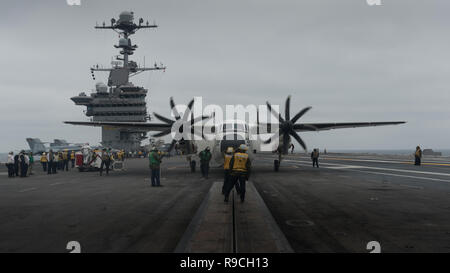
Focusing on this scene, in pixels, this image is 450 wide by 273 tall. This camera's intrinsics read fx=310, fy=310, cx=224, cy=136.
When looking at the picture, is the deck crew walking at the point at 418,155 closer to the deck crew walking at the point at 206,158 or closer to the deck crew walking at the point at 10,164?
the deck crew walking at the point at 206,158

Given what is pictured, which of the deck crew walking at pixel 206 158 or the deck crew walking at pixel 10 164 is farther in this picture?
the deck crew walking at pixel 10 164

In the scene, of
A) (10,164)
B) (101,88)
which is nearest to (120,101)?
(101,88)

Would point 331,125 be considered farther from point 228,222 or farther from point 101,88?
point 101,88

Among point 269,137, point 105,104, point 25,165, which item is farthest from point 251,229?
point 105,104

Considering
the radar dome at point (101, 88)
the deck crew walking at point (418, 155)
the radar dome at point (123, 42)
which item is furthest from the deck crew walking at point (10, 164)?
the radar dome at point (123, 42)

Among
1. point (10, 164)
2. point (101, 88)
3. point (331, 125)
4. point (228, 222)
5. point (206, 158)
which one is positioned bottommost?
point (228, 222)

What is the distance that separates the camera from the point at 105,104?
226 ft

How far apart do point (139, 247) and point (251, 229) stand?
2446mm

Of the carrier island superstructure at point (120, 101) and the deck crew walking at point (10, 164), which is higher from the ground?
the carrier island superstructure at point (120, 101)

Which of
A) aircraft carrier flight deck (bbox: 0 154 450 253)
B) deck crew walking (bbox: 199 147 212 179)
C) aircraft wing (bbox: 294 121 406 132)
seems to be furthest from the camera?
aircraft wing (bbox: 294 121 406 132)

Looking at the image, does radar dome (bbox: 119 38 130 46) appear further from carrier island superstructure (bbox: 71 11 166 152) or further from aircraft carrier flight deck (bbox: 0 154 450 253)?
aircraft carrier flight deck (bbox: 0 154 450 253)

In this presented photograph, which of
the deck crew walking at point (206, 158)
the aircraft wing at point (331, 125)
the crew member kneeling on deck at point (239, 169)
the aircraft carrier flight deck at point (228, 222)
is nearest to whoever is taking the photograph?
the aircraft carrier flight deck at point (228, 222)

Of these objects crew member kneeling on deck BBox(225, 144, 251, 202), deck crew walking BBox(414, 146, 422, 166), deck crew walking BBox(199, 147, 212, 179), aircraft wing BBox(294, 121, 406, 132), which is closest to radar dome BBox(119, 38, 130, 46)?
aircraft wing BBox(294, 121, 406, 132)
